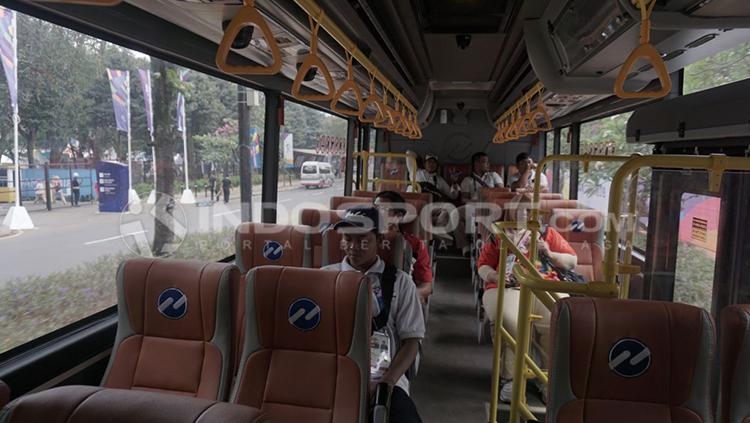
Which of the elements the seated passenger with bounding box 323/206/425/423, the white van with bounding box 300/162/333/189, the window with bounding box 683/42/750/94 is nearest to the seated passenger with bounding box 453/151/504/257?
the white van with bounding box 300/162/333/189

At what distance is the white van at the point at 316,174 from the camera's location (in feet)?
16.3

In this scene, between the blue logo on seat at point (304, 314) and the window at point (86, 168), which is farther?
the window at point (86, 168)

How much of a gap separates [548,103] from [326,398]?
12.9 ft

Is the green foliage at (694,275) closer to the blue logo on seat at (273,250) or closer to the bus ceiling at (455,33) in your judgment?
the bus ceiling at (455,33)

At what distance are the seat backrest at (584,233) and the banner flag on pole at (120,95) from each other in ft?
11.3

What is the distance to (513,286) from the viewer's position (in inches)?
141

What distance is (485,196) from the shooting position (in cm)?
650

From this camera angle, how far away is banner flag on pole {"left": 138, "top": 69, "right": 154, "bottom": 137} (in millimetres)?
2539

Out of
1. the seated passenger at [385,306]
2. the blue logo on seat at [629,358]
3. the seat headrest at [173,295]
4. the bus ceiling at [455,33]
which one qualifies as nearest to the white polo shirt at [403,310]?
the seated passenger at [385,306]

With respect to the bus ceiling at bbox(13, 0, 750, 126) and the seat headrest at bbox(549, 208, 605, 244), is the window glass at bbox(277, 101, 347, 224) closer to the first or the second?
the bus ceiling at bbox(13, 0, 750, 126)

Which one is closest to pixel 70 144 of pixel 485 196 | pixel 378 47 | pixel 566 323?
pixel 566 323

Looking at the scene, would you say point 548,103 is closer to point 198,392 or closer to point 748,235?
point 748,235

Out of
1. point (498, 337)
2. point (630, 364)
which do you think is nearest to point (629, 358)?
point (630, 364)

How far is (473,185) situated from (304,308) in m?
6.61
